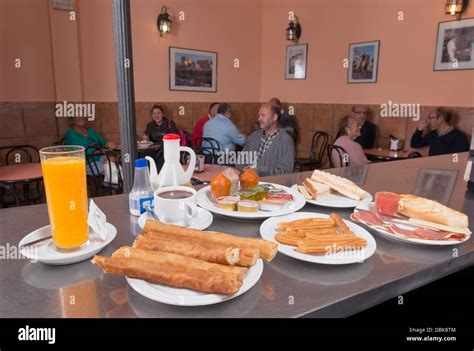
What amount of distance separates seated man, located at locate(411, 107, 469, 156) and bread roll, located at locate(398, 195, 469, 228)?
4251 mm

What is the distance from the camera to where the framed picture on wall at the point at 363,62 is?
5.74m

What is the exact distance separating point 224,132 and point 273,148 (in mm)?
A: 1706

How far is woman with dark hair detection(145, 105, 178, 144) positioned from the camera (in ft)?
19.6

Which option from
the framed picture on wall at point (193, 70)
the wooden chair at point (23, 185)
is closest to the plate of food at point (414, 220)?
the wooden chair at point (23, 185)

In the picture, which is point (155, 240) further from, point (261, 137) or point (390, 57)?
point (390, 57)

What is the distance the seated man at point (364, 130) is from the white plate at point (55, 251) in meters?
5.34

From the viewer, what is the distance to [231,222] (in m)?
1.16

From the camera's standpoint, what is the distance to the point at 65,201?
899 millimetres

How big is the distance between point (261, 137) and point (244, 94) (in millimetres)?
3821

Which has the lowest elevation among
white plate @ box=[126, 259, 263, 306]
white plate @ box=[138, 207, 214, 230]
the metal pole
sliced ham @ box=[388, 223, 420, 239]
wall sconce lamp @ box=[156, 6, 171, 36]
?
white plate @ box=[126, 259, 263, 306]

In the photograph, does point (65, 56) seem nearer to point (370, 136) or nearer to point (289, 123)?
point (289, 123)

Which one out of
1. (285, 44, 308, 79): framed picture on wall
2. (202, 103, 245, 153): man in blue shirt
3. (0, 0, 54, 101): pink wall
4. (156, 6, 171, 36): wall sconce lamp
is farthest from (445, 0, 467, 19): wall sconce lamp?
(0, 0, 54, 101): pink wall

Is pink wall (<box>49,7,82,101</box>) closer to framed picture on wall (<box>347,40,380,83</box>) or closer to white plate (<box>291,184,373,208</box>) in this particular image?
framed picture on wall (<box>347,40,380,83</box>)

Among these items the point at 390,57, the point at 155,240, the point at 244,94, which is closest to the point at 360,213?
the point at 155,240
